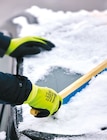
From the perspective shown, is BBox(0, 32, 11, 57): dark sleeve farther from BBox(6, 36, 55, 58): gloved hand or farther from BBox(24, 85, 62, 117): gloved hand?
BBox(24, 85, 62, 117): gloved hand

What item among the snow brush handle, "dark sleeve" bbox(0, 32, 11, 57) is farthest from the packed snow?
"dark sleeve" bbox(0, 32, 11, 57)

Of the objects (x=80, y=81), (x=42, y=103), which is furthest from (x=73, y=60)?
(x=42, y=103)

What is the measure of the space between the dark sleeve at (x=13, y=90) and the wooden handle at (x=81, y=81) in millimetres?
174

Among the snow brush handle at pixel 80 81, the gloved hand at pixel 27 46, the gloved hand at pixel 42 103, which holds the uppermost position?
the gloved hand at pixel 27 46

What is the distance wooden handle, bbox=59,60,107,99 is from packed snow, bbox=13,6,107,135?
0.07 feet

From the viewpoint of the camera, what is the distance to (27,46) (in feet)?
5.47

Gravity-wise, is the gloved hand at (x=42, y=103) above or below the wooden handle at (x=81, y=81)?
below

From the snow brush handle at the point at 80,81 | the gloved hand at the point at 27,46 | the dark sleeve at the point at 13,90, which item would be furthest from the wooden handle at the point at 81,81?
the gloved hand at the point at 27,46

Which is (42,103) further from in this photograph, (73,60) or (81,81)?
(73,60)

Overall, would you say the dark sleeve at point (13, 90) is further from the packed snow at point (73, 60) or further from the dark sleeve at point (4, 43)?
the dark sleeve at point (4, 43)

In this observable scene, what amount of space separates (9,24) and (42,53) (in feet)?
2.06

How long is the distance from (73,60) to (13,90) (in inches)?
20.9

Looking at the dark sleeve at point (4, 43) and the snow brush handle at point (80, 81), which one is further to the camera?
the dark sleeve at point (4, 43)

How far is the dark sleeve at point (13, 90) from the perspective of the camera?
0.99 m
